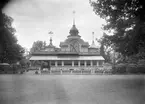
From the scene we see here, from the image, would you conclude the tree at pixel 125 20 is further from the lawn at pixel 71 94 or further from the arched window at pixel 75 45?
the arched window at pixel 75 45

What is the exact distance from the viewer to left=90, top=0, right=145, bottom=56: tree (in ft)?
38.5

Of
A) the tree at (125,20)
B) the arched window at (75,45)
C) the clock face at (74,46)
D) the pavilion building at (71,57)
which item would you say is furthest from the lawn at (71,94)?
the arched window at (75,45)

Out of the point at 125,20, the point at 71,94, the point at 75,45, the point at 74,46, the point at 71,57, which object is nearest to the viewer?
the point at 71,94

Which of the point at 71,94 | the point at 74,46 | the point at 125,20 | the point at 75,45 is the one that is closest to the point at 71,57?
the point at 74,46

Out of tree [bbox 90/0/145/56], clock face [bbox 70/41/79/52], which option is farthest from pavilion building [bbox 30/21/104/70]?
tree [bbox 90/0/145/56]

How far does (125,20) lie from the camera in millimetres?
13305

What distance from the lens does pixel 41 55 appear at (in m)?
43.0

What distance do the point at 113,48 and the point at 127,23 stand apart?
3409 mm

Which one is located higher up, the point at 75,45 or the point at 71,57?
the point at 75,45

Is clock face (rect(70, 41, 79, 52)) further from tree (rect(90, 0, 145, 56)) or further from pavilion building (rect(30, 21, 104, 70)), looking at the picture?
tree (rect(90, 0, 145, 56))

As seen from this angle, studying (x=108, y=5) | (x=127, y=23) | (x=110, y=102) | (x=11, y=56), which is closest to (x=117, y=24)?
(x=127, y=23)

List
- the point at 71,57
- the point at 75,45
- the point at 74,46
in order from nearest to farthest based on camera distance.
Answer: the point at 71,57 → the point at 74,46 → the point at 75,45

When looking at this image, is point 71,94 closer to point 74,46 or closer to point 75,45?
point 74,46

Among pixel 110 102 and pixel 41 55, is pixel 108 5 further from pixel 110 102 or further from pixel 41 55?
pixel 41 55
